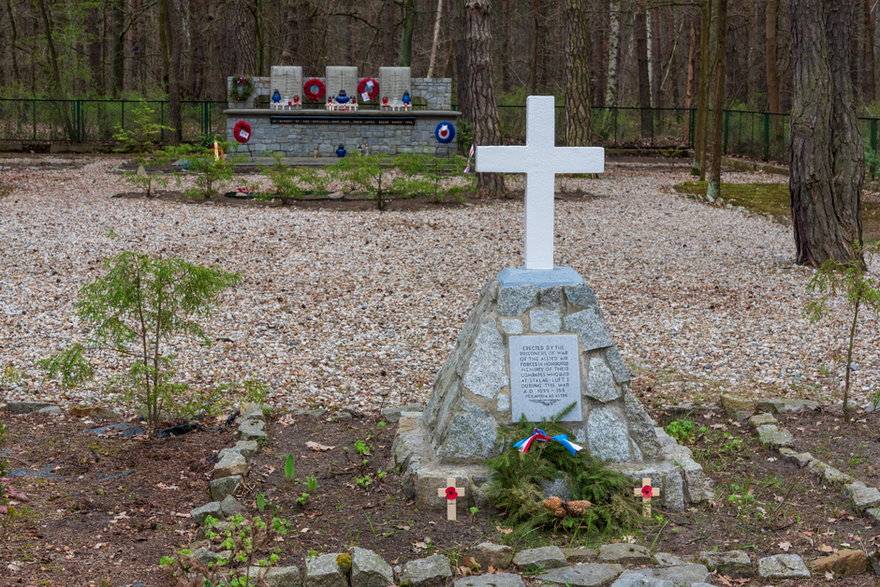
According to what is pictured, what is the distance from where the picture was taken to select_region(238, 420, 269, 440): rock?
18.2 ft

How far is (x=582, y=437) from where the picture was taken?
475cm

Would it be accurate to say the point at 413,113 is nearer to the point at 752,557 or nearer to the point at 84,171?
the point at 84,171

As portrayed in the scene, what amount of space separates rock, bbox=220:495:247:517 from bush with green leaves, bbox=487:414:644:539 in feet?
3.82

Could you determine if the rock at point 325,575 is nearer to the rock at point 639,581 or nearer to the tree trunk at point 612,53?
the rock at point 639,581

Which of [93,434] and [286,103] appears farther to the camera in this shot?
[286,103]

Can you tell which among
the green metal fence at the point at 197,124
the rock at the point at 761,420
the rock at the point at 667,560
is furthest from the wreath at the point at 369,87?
the rock at the point at 667,560

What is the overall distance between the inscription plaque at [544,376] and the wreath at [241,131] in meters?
18.8

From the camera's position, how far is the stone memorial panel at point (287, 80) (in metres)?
22.8

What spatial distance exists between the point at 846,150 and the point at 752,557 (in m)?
7.14

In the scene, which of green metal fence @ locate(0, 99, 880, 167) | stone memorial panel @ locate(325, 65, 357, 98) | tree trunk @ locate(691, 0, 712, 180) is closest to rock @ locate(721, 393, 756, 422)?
tree trunk @ locate(691, 0, 712, 180)

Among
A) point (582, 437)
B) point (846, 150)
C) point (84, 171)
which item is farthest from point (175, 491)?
point (84, 171)

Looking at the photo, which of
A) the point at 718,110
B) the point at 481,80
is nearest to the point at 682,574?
the point at 481,80

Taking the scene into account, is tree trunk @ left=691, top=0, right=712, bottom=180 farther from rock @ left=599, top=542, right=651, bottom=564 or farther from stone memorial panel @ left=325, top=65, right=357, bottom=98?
rock @ left=599, top=542, right=651, bottom=564

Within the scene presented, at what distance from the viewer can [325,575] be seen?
3818 millimetres
